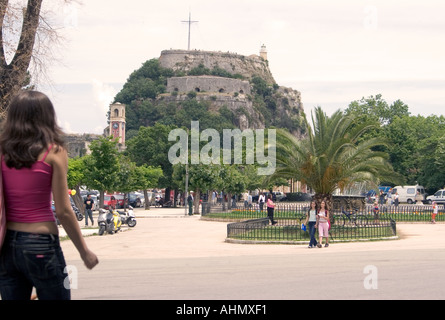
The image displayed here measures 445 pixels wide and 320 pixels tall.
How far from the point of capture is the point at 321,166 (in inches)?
964

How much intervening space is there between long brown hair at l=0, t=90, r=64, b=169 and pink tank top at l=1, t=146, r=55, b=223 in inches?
2.0

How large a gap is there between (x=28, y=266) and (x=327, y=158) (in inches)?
824

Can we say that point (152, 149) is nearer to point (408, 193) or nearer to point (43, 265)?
point (408, 193)

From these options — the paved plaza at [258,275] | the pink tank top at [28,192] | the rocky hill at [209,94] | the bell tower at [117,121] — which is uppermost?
the rocky hill at [209,94]

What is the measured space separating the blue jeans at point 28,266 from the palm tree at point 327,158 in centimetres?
2047

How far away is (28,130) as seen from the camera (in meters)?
4.34

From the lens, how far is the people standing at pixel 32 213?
4.16 metres

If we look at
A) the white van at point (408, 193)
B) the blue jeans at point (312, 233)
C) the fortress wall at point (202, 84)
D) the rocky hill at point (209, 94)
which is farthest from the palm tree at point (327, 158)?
the fortress wall at point (202, 84)

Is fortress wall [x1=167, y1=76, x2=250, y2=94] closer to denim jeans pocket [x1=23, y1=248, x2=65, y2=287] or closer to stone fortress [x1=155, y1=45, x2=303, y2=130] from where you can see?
stone fortress [x1=155, y1=45, x2=303, y2=130]

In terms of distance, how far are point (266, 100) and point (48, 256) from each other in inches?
6645

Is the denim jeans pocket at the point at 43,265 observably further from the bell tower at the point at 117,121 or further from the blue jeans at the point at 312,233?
the bell tower at the point at 117,121

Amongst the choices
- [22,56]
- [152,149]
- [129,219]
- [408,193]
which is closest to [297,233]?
[129,219]

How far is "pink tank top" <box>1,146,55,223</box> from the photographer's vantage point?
13.8ft
